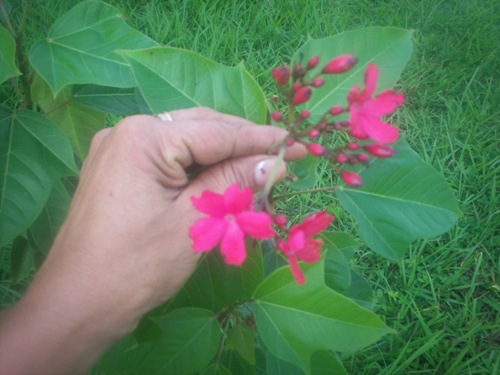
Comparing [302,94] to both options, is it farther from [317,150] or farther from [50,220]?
[50,220]

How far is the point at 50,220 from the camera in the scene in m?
1.54

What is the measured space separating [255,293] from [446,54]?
2.73 m

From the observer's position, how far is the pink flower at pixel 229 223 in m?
1.01

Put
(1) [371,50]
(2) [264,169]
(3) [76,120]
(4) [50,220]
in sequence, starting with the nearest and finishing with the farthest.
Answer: (2) [264,169] < (1) [371,50] < (4) [50,220] < (3) [76,120]

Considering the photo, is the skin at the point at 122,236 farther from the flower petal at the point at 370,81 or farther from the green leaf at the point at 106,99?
the green leaf at the point at 106,99

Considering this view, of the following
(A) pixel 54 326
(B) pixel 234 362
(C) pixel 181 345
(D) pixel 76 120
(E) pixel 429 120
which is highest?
(D) pixel 76 120

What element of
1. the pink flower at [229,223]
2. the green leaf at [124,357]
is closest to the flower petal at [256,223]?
the pink flower at [229,223]

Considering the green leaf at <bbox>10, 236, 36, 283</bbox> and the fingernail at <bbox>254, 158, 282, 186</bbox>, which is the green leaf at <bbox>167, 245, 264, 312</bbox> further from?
the green leaf at <bbox>10, 236, 36, 283</bbox>

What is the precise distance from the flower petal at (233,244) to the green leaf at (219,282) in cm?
23

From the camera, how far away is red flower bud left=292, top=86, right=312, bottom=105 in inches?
40.7

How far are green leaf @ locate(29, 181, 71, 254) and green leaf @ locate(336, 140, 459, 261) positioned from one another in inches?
30.4

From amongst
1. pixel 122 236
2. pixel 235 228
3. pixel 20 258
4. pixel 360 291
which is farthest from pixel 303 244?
pixel 20 258

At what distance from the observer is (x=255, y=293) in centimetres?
126

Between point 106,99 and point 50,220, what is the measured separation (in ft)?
1.19
